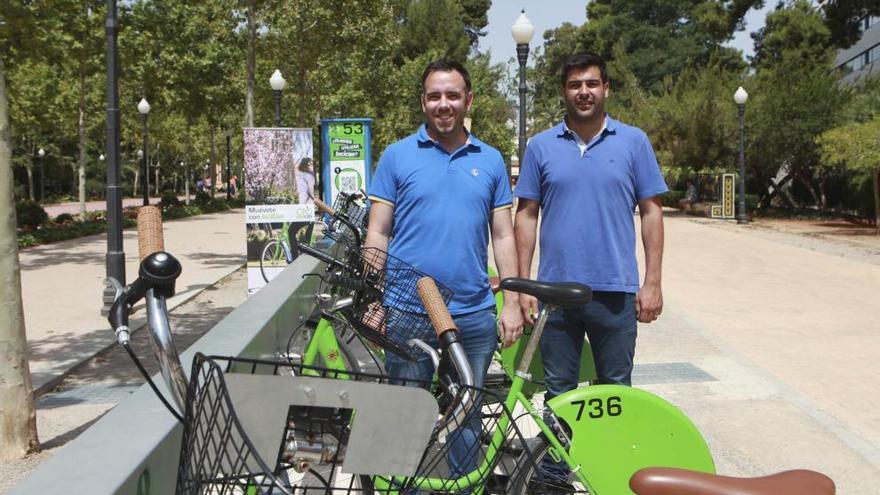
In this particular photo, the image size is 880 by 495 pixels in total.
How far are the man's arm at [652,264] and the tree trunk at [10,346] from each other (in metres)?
3.77

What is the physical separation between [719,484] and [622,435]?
1.11 meters

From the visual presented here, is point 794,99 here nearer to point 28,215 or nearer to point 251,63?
point 251,63

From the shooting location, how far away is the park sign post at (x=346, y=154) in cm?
1335

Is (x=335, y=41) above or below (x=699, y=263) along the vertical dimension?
above

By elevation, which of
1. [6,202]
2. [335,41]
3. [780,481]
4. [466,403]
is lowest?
[780,481]

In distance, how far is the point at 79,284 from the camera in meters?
13.3

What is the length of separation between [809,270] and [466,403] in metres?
14.3

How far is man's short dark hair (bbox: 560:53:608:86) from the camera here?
3.50 metres

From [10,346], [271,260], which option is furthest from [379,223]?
[271,260]

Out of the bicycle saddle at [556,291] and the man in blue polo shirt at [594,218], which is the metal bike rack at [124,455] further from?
the man in blue polo shirt at [594,218]

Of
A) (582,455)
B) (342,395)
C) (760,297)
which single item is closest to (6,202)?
(582,455)

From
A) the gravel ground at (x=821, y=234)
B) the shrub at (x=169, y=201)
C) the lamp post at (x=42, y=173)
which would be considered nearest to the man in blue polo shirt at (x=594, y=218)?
the gravel ground at (x=821, y=234)

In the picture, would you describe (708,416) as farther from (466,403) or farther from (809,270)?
(809,270)

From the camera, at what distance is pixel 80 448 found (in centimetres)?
205
